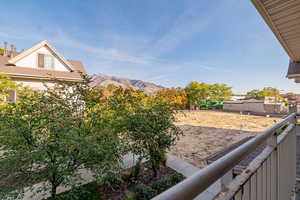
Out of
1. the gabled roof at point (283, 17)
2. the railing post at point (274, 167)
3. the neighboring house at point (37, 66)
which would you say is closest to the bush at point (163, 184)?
the railing post at point (274, 167)

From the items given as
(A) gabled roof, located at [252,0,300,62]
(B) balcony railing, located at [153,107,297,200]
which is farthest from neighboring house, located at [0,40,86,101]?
(B) balcony railing, located at [153,107,297,200]

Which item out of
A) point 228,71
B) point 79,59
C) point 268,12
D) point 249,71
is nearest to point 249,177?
point 268,12

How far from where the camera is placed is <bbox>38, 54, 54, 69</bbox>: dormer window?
380 inches

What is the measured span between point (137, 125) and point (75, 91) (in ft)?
5.04

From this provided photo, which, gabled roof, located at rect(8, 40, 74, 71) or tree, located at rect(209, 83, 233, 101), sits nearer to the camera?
gabled roof, located at rect(8, 40, 74, 71)

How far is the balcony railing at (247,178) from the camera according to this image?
0.38 m

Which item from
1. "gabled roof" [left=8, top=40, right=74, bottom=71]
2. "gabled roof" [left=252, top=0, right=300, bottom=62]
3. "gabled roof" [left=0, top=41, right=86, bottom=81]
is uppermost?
"gabled roof" [left=8, top=40, right=74, bottom=71]

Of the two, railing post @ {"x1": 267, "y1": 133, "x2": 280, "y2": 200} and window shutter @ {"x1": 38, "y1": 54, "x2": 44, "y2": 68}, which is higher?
window shutter @ {"x1": 38, "y1": 54, "x2": 44, "y2": 68}

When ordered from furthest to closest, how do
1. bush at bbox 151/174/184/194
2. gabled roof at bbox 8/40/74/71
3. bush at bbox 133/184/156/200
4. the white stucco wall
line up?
1. the white stucco wall
2. gabled roof at bbox 8/40/74/71
3. bush at bbox 151/174/184/194
4. bush at bbox 133/184/156/200

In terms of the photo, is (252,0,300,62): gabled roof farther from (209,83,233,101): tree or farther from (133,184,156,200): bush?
(209,83,233,101): tree

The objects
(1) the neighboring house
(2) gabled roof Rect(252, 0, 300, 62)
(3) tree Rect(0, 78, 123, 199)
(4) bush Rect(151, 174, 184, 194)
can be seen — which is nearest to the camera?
(2) gabled roof Rect(252, 0, 300, 62)

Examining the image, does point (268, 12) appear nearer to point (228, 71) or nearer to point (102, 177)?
point (102, 177)

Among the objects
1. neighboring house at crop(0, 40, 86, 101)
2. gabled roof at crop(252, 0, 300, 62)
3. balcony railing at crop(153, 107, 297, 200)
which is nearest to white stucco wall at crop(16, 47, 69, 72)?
neighboring house at crop(0, 40, 86, 101)

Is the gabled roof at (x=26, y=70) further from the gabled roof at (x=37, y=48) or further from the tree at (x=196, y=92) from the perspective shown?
the tree at (x=196, y=92)
